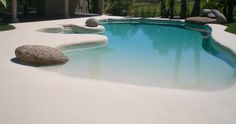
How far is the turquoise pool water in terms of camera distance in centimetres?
801

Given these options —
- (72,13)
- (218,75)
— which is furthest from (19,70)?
(72,13)

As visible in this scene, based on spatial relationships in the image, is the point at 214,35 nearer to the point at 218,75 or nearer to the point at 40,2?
the point at 218,75

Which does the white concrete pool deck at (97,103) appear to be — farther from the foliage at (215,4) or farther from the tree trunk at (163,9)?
the tree trunk at (163,9)

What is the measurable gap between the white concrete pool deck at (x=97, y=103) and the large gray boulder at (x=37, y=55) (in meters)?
1.17

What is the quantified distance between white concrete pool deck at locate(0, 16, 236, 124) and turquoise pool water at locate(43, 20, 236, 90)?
1.87 m

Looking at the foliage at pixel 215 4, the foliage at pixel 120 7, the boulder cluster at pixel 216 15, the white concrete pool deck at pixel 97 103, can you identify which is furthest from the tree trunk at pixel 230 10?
the white concrete pool deck at pixel 97 103

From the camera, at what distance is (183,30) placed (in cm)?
1905

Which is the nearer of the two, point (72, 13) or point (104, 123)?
point (104, 123)

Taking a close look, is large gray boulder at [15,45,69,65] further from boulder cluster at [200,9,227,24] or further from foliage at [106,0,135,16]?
foliage at [106,0,135,16]

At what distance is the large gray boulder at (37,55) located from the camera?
7.86m

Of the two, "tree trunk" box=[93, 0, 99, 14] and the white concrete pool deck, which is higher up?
"tree trunk" box=[93, 0, 99, 14]

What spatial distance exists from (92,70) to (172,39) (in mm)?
8084

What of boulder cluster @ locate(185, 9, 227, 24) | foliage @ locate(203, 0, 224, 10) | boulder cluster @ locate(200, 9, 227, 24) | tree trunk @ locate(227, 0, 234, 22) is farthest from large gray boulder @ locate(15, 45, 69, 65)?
foliage @ locate(203, 0, 224, 10)

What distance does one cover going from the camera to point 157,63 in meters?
10.1
